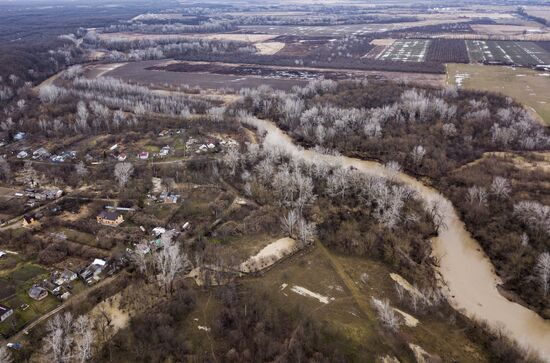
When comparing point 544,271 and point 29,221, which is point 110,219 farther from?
point 544,271

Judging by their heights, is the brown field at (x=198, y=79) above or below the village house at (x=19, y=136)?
above

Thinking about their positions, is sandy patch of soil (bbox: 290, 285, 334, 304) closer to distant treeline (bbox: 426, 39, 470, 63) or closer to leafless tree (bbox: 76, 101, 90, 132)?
leafless tree (bbox: 76, 101, 90, 132)

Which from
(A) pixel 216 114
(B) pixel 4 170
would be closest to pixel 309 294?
(A) pixel 216 114

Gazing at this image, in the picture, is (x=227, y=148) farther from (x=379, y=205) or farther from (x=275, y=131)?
(x=379, y=205)

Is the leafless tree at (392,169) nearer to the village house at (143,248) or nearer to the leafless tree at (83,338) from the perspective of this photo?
the village house at (143,248)

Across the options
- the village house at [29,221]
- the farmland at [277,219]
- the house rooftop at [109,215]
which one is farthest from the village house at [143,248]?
the village house at [29,221]

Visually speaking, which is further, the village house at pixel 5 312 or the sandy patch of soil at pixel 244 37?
the sandy patch of soil at pixel 244 37
